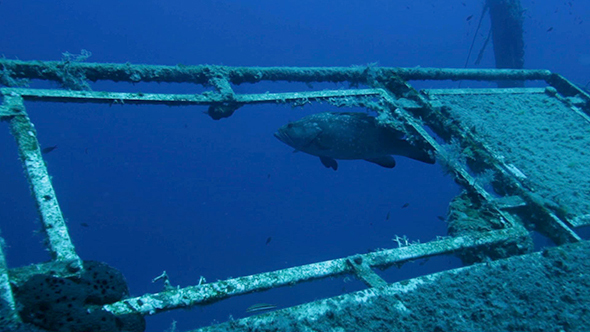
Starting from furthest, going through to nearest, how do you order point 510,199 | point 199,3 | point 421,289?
1. point 199,3
2. point 510,199
3. point 421,289

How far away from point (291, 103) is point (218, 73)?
3.07ft

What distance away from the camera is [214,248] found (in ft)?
81.4

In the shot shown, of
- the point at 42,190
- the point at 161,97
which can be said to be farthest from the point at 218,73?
the point at 42,190

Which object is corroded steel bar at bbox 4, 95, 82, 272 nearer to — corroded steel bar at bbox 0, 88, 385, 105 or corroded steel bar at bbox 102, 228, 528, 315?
corroded steel bar at bbox 0, 88, 385, 105

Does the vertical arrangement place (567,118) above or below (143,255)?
below

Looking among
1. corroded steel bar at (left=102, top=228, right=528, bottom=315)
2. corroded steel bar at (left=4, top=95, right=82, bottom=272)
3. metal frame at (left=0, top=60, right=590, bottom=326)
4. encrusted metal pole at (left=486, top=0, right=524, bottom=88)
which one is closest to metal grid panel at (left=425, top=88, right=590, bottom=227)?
metal frame at (left=0, top=60, right=590, bottom=326)

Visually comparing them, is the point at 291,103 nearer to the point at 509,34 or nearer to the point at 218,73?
the point at 218,73

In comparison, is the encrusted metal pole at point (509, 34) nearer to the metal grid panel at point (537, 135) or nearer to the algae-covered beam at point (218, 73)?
the algae-covered beam at point (218, 73)

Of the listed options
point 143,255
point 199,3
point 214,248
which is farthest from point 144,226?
point 199,3

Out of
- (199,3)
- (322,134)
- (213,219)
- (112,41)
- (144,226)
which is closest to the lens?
(322,134)

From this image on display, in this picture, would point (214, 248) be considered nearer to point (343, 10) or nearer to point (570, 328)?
point (570, 328)

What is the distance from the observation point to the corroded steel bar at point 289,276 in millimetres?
1656

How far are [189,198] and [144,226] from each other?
4.91 meters

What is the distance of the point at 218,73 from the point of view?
3.94 meters
